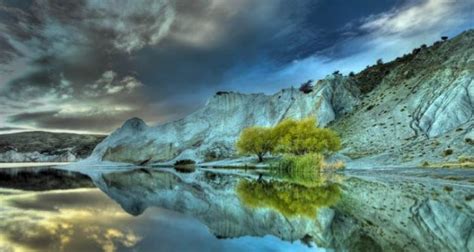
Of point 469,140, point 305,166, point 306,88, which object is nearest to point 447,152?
point 469,140

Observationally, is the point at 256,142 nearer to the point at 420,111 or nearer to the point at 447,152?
the point at 420,111

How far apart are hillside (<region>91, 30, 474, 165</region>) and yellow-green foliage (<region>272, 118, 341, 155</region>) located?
721 cm

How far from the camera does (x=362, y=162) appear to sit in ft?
258

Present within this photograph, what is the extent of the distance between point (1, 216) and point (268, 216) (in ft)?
42.5

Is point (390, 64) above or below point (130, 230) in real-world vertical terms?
above

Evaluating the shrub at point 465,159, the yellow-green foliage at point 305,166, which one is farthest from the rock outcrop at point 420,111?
the yellow-green foliage at point 305,166

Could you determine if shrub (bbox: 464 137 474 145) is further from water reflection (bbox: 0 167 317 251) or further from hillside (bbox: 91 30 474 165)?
water reflection (bbox: 0 167 317 251)

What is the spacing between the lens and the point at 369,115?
343 ft

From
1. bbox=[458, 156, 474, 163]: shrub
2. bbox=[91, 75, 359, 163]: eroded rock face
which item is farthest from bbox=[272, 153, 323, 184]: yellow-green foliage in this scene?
bbox=[91, 75, 359, 163]: eroded rock face

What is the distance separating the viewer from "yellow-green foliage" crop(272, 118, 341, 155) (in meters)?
82.1

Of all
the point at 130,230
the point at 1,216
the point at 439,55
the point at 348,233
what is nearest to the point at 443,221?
the point at 348,233

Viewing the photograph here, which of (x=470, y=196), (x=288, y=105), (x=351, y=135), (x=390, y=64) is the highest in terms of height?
(x=390, y=64)

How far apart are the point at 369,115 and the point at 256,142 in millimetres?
28596

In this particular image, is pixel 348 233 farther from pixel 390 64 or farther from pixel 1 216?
pixel 390 64
